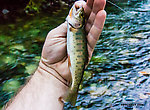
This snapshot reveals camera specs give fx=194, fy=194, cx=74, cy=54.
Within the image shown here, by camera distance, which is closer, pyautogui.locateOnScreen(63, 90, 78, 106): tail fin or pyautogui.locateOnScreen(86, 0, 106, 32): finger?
pyautogui.locateOnScreen(86, 0, 106, 32): finger

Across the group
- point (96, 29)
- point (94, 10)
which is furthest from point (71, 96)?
point (94, 10)

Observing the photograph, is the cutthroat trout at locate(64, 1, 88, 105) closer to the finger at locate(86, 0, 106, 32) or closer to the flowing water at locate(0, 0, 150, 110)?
the finger at locate(86, 0, 106, 32)

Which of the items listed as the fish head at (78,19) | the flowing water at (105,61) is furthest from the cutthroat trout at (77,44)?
the flowing water at (105,61)

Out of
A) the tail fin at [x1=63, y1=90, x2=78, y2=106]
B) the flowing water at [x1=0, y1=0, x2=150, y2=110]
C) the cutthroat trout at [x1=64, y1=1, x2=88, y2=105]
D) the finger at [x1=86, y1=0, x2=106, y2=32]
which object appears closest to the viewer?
the finger at [x1=86, y1=0, x2=106, y2=32]

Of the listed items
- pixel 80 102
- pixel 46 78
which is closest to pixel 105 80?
pixel 80 102

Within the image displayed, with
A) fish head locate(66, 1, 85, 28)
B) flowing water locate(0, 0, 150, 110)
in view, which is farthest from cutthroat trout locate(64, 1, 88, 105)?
flowing water locate(0, 0, 150, 110)

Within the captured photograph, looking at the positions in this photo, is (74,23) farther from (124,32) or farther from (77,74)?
(124,32)

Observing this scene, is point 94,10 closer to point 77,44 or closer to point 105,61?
point 77,44

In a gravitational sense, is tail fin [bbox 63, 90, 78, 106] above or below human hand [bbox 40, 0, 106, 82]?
below
